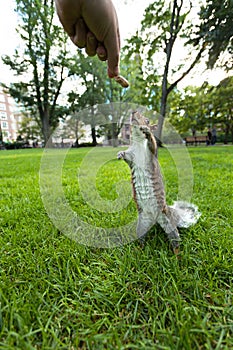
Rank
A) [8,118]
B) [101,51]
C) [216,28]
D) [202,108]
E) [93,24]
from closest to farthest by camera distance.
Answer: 1. [93,24]
2. [101,51]
3. [216,28]
4. [202,108]
5. [8,118]

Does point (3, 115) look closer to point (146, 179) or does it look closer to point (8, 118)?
point (8, 118)

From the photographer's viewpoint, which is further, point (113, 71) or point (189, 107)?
point (189, 107)

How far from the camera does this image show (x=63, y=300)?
0.76 meters

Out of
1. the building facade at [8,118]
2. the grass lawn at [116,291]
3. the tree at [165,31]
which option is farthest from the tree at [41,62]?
the building facade at [8,118]

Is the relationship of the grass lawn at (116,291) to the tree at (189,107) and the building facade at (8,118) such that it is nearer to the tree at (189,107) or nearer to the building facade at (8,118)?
the tree at (189,107)

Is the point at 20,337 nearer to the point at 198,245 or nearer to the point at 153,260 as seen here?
the point at 153,260

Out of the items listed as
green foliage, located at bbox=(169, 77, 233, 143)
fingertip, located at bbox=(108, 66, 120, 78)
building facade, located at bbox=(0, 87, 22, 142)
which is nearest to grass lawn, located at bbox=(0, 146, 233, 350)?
fingertip, located at bbox=(108, 66, 120, 78)

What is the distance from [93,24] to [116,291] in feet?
2.97

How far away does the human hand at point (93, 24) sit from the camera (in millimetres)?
569

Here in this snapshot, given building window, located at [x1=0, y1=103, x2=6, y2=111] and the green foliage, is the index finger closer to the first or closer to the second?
the green foliage

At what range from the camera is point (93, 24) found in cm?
61

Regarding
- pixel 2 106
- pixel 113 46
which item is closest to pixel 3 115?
pixel 2 106

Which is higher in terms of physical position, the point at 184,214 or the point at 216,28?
the point at 216,28

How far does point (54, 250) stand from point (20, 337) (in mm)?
509
